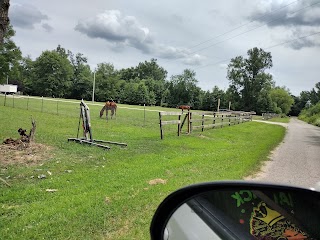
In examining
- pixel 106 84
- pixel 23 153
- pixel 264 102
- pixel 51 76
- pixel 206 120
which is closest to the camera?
pixel 23 153

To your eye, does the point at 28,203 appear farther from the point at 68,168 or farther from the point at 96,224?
the point at 68,168

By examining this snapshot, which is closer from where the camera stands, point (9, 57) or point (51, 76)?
point (9, 57)

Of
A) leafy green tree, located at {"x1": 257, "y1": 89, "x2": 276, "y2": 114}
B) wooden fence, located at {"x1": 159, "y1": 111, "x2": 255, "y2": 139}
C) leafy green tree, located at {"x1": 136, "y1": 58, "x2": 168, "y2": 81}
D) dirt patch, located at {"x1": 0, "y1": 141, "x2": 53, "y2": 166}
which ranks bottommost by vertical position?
dirt patch, located at {"x1": 0, "y1": 141, "x2": 53, "y2": 166}

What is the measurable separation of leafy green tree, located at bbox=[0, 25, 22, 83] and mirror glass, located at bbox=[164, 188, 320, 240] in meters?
54.1

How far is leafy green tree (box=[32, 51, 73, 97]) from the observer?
92.4 m

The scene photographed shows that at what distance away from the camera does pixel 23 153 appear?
27.9 ft

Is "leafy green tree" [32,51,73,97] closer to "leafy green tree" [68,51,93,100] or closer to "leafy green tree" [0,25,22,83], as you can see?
"leafy green tree" [68,51,93,100]

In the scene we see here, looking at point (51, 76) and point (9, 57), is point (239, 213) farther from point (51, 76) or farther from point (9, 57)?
point (51, 76)

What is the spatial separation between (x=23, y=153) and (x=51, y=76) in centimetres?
8930

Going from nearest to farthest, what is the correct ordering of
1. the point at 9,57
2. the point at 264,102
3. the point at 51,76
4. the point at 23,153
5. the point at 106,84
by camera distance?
the point at 23,153 → the point at 9,57 → the point at 264,102 → the point at 51,76 → the point at 106,84

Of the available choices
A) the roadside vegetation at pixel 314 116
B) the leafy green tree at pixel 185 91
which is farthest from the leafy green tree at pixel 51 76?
the roadside vegetation at pixel 314 116

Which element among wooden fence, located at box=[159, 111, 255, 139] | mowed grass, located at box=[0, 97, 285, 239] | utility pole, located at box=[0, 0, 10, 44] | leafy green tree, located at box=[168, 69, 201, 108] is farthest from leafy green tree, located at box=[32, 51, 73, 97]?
utility pole, located at box=[0, 0, 10, 44]

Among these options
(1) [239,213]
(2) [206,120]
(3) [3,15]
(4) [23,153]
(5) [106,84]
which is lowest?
(4) [23,153]

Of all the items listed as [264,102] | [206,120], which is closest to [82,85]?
[264,102]
